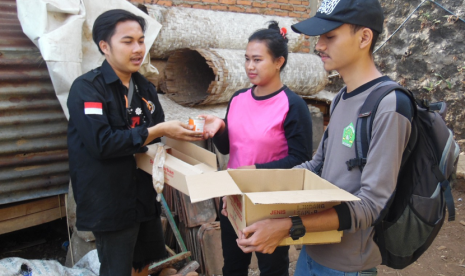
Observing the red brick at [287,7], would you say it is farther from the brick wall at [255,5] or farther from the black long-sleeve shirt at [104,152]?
the black long-sleeve shirt at [104,152]

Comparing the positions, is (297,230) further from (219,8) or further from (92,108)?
(219,8)

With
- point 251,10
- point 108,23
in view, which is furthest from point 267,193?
point 251,10

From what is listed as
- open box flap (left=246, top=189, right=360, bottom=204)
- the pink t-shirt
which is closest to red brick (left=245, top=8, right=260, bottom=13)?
the pink t-shirt

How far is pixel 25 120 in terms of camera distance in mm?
2791

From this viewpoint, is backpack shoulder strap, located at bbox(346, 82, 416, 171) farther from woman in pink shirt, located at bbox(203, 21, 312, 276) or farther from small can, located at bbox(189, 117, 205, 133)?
small can, located at bbox(189, 117, 205, 133)

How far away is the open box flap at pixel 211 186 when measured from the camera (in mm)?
1161

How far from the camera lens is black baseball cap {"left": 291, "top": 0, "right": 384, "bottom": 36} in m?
1.31

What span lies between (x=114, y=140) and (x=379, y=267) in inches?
119

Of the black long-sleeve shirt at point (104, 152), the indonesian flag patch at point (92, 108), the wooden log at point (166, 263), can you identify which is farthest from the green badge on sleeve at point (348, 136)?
the wooden log at point (166, 263)

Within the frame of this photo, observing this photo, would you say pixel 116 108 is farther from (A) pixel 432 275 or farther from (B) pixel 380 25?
(A) pixel 432 275

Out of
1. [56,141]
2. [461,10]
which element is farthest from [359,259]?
[461,10]

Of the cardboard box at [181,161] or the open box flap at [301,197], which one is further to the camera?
the cardboard box at [181,161]

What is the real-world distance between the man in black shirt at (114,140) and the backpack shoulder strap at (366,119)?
106 centimetres

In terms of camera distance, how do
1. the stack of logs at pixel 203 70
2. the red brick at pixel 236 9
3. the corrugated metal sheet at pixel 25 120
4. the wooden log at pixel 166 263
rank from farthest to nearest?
the red brick at pixel 236 9 → the stack of logs at pixel 203 70 → the wooden log at pixel 166 263 → the corrugated metal sheet at pixel 25 120
